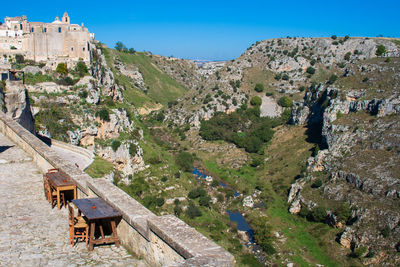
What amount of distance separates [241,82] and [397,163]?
48711 millimetres

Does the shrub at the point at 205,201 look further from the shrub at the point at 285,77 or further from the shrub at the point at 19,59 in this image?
the shrub at the point at 285,77

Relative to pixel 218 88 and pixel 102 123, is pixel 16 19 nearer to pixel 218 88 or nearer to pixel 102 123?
pixel 102 123

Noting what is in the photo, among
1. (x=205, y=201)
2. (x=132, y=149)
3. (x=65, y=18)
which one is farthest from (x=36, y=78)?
(x=205, y=201)

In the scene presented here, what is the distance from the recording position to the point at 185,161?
54812 mm

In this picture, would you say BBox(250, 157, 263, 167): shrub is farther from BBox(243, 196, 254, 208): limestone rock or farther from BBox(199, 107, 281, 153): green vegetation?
BBox(243, 196, 254, 208): limestone rock

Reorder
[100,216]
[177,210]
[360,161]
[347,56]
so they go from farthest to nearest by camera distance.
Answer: [347,56] → [360,161] → [177,210] → [100,216]

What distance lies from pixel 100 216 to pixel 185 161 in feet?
157

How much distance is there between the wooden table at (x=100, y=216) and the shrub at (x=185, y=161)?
45.1 meters

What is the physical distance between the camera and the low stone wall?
5484 mm

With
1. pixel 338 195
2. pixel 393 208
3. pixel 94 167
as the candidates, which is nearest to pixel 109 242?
pixel 94 167

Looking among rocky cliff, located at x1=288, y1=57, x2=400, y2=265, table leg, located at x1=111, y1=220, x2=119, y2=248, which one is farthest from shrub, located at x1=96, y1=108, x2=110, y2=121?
table leg, located at x1=111, y1=220, x2=119, y2=248

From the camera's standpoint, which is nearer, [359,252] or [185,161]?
[359,252]

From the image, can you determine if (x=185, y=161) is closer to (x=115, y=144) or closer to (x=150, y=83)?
(x=115, y=144)

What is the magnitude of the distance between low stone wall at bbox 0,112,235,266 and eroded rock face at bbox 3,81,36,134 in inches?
643
